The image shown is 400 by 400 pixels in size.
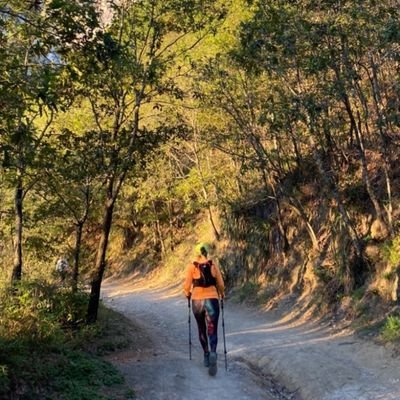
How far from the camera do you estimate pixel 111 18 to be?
10930 millimetres

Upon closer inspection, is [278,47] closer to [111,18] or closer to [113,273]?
[111,18]

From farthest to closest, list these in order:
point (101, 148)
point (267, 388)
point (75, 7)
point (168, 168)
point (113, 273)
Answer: point (113, 273), point (168, 168), point (101, 148), point (267, 388), point (75, 7)

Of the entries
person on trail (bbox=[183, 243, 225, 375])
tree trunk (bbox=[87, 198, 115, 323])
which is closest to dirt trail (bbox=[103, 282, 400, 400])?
person on trail (bbox=[183, 243, 225, 375])

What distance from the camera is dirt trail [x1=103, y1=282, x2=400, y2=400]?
7152 millimetres

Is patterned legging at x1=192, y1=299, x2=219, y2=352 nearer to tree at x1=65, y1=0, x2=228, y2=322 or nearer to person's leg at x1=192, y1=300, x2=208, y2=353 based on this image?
person's leg at x1=192, y1=300, x2=208, y2=353

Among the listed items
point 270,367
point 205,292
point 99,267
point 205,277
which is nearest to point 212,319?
point 205,292

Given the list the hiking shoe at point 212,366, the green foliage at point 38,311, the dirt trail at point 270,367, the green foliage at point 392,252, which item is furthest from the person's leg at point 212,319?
the green foliage at point 392,252

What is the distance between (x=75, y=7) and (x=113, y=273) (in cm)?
2922

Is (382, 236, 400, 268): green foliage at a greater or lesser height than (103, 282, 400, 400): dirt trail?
greater

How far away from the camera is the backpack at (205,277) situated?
26.5ft

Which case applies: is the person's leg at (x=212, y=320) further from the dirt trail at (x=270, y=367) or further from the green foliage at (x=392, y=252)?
the green foliage at (x=392, y=252)

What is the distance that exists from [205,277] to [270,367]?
84.5 inches

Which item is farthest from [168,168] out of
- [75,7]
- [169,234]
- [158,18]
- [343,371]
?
[75,7]

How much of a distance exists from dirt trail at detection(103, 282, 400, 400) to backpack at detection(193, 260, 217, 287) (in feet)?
4.36
